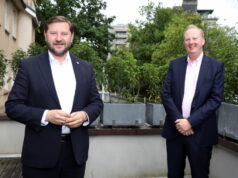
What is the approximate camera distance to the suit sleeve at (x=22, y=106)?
6.72 ft

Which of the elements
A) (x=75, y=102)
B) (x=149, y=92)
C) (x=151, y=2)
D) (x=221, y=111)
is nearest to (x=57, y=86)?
(x=75, y=102)

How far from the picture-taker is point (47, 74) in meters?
2.16

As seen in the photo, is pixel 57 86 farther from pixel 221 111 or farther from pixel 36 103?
pixel 221 111

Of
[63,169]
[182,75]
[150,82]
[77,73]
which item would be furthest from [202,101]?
[150,82]

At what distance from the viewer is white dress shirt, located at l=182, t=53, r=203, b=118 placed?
9.38 ft

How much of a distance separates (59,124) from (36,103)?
24cm

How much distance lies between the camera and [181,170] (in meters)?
2.97

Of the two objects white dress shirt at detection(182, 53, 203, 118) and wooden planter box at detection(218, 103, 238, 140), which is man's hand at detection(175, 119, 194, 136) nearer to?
white dress shirt at detection(182, 53, 203, 118)

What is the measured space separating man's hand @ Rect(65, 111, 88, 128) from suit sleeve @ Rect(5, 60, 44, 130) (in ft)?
0.65

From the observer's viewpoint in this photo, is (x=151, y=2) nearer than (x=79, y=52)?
No

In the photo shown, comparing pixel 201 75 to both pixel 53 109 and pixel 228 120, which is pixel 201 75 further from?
pixel 53 109

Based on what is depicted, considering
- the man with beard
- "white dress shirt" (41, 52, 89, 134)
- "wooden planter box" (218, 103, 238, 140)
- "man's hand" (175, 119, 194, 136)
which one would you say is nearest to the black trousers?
the man with beard

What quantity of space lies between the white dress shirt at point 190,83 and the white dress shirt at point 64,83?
1.08 m

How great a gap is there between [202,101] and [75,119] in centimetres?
129
